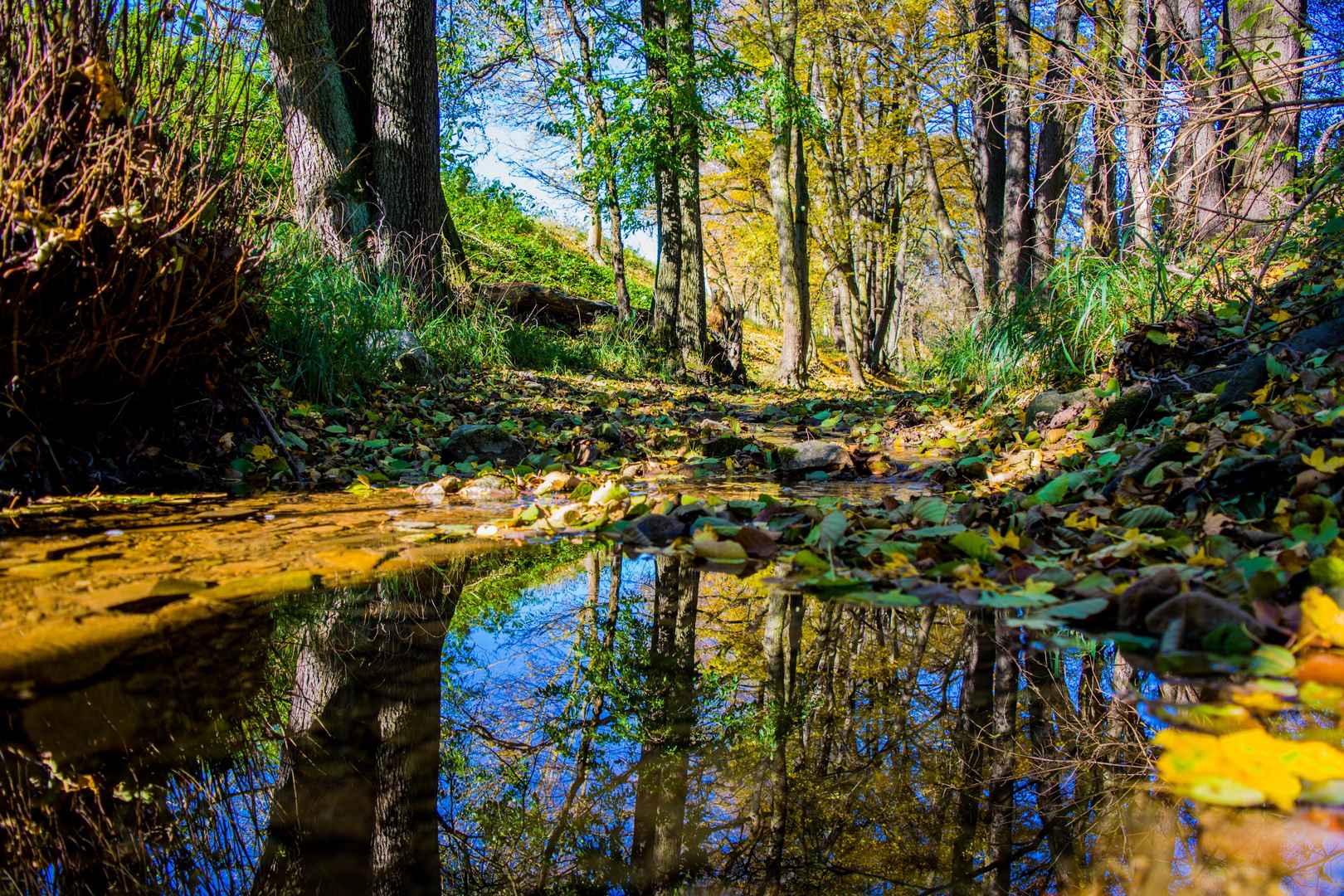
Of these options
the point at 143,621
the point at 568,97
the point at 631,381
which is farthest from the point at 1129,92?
the point at 568,97

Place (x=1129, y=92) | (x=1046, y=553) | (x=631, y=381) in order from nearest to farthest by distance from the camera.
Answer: (x=1046, y=553), (x=1129, y=92), (x=631, y=381)

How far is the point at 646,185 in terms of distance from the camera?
30.3 feet

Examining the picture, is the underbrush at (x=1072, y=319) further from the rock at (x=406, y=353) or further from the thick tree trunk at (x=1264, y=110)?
the rock at (x=406, y=353)

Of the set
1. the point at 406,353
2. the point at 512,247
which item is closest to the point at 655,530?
the point at 406,353

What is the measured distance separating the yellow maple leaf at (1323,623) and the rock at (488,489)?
2720mm

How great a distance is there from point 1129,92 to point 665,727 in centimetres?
370

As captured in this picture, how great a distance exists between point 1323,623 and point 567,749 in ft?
4.44

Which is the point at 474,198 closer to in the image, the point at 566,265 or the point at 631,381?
the point at 566,265

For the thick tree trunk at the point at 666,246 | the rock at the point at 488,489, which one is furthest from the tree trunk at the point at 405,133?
the rock at the point at 488,489

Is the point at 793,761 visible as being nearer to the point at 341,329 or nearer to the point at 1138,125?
the point at 1138,125

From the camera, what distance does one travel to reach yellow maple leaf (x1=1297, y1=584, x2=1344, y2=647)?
4.61 ft

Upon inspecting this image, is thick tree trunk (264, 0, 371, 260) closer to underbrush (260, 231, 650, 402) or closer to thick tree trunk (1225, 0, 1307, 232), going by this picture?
underbrush (260, 231, 650, 402)

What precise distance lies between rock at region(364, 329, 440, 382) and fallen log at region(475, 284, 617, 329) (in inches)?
149

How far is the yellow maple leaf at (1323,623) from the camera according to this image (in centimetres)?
141
